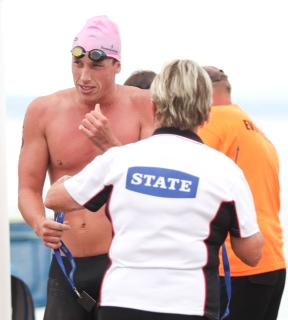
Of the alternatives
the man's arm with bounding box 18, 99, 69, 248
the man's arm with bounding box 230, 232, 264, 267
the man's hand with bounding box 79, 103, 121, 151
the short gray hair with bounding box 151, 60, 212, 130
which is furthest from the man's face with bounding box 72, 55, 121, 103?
the man's arm with bounding box 230, 232, 264, 267

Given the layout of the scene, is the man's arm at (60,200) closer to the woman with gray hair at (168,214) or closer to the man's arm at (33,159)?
the woman with gray hair at (168,214)

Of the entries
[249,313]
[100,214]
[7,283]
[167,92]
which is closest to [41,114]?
[100,214]

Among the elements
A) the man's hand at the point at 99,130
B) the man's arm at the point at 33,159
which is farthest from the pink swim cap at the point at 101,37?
the man's hand at the point at 99,130

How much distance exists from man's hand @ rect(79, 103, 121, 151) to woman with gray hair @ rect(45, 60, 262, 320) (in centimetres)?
29

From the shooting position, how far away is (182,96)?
7.61 feet

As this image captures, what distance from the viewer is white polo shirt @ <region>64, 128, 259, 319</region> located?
2.22m

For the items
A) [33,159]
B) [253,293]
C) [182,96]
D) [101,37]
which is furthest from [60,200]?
[253,293]

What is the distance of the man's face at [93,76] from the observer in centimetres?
301

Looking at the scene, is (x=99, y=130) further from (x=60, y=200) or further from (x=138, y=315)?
(x=138, y=315)

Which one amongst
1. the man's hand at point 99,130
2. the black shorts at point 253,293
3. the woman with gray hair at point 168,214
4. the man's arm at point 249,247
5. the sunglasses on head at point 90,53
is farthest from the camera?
the black shorts at point 253,293

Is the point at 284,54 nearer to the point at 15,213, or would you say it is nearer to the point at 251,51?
the point at 251,51

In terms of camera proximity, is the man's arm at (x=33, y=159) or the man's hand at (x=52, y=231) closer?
the man's hand at (x=52, y=231)

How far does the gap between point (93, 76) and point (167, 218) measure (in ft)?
3.07

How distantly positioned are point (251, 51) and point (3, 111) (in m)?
1.66
